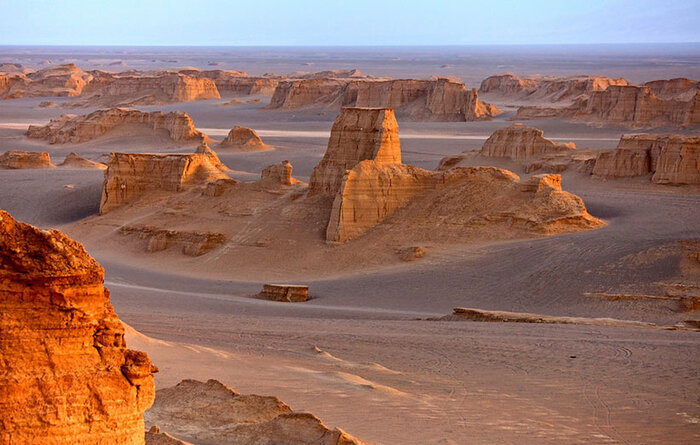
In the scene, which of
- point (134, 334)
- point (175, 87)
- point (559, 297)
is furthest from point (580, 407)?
point (175, 87)

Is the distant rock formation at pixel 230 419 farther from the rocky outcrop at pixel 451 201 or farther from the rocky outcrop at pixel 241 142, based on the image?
the rocky outcrop at pixel 241 142

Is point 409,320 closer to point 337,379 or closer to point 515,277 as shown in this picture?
point 515,277

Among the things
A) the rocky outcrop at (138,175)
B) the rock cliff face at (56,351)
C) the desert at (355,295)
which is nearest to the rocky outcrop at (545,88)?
the desert at (355,295)

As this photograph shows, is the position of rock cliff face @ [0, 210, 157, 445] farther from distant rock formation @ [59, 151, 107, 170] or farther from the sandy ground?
distant rock formation @ [59, 151, 107, 170]

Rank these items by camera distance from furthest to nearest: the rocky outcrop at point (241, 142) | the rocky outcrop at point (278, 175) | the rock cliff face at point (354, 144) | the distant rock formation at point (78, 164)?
the rocky outcrop at point (241, 142) < the distant rock formation at point (78, 164) < the rocky outcrop at point (278, 175) < the rock cliff face at point (354, 144)

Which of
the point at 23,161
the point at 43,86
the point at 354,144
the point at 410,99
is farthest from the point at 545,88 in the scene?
the point at 354,144

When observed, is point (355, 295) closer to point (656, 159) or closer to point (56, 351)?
point (56, 351)

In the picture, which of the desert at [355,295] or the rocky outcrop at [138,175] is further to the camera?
the rocky outcrop at [138,175]
